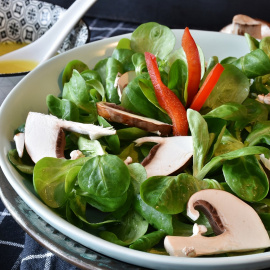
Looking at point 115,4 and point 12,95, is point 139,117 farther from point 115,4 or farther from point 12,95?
point 115,4

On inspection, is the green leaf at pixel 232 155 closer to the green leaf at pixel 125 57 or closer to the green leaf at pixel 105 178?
the green leaf at pixel 105 178

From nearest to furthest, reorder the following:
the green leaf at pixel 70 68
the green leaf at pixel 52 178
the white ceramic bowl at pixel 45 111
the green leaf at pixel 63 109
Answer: the white ceramic bowl at pixel 45 111
the green leaf at pixel 52 178
the green leaf at pixel 63 109
the green leaf at pixel 70 68

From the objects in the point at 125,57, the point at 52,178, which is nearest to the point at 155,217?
the point at 52,178

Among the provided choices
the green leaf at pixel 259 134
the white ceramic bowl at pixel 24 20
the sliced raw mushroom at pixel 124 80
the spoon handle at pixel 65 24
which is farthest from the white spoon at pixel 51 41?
the green leaf at pixel 259 134

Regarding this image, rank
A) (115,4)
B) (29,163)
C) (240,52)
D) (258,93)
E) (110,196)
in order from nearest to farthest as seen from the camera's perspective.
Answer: (110,196) → (29,163) → (258,93) → (240,52) → (115,4)

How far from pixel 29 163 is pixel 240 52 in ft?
1.72

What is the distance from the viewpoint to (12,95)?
750 millimetres

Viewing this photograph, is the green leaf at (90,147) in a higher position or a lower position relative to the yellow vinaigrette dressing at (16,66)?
higher

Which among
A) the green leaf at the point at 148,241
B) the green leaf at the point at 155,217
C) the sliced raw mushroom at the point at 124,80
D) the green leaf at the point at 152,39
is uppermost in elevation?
the green leaf at the point at 152,39

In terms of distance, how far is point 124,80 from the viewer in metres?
0.76

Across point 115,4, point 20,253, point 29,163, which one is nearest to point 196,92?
point 29,163

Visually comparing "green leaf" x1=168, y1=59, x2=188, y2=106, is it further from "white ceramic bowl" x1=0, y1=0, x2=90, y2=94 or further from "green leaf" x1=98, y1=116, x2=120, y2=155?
"white ceramic bowl" x1=0, y1=0, x2=90, y2=94

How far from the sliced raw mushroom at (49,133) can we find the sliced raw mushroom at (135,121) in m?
0.03

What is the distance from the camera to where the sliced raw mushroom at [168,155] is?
0.60 metres
